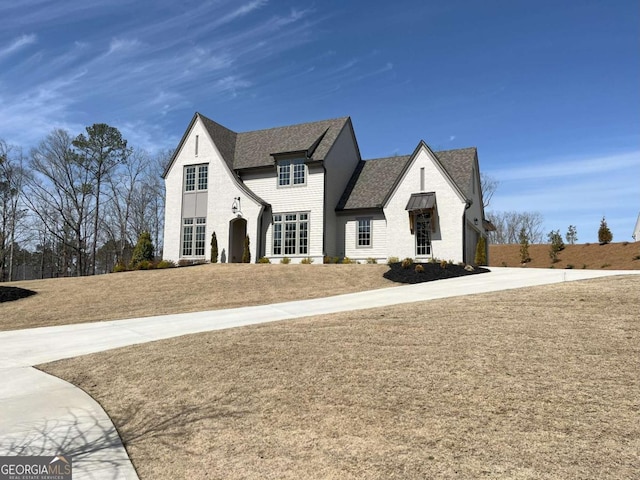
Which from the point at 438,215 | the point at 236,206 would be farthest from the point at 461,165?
the point at 236,206

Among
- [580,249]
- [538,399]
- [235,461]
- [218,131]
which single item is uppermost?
[218,131]

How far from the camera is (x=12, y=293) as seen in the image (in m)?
19.9

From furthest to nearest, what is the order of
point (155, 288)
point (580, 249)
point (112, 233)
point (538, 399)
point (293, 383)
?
point (112, 233) < point (580, 249) < point (155, 288) < point (293, 383) < point (538, 399)

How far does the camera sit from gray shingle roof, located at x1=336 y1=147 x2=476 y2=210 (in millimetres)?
26844

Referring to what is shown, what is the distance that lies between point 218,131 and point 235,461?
29.1 metres

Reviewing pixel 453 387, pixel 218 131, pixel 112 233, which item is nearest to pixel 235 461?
pixel 453 387

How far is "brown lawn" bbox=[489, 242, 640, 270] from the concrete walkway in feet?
78.7

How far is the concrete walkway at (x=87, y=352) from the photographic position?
18.2ft

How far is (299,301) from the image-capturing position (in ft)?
54.5

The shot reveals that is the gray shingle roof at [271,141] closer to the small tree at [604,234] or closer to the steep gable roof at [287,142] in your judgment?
the steep gable roof at [287,142]

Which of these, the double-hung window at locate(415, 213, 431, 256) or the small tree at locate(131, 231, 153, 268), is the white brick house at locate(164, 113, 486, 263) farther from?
the small tree at locate(131, 231, 153, 268)

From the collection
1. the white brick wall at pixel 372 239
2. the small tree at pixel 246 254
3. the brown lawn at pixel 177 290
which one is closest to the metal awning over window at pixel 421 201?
the white brick wall at pixel 372 239

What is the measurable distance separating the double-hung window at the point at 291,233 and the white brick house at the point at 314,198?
63mm

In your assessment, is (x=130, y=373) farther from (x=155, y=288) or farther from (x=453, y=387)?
(x=155, y=288)
